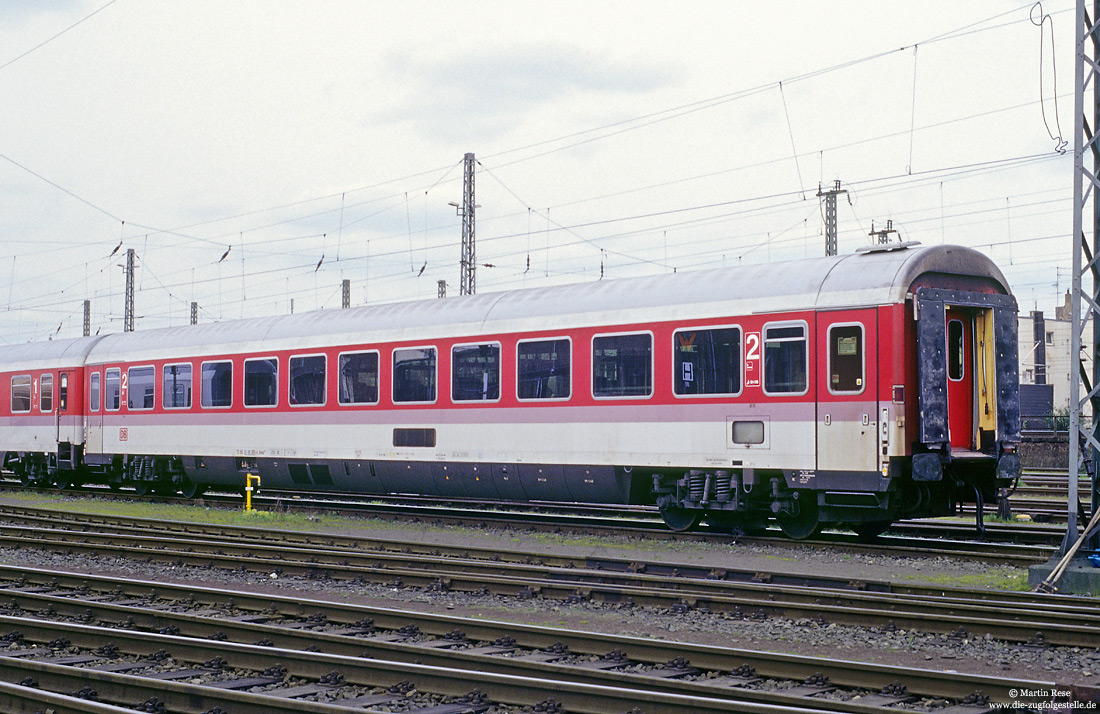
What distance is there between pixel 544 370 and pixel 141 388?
1243cm

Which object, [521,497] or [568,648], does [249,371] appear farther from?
[568,648]

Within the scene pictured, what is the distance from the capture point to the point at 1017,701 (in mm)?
6871

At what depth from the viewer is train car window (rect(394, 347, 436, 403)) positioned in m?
19.4

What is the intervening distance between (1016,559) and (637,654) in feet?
23.4

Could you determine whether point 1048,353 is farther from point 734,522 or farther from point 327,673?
point 327,673

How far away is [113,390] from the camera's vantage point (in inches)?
1049

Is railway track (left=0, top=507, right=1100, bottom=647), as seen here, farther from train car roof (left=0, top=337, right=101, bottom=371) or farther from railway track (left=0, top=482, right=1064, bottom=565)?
train car roof (left=0, top=337, right=101, bottom=371)

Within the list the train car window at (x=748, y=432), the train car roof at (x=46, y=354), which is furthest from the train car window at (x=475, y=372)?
the train car roof at (x=46, y=354)

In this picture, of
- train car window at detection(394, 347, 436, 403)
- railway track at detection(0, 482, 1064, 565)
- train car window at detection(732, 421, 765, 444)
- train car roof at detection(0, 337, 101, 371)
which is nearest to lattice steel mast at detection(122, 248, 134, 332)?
train car roof at detection(0, 337, 101, 371)

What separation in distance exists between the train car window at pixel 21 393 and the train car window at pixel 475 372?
1617 centimetres

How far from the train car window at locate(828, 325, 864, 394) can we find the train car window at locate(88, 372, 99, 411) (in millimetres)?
19584

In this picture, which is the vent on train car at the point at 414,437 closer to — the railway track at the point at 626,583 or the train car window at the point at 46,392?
the railway track at the point at 626,583

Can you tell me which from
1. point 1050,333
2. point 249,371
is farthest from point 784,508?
point 1050,333

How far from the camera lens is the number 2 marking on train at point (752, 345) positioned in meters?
15.0
